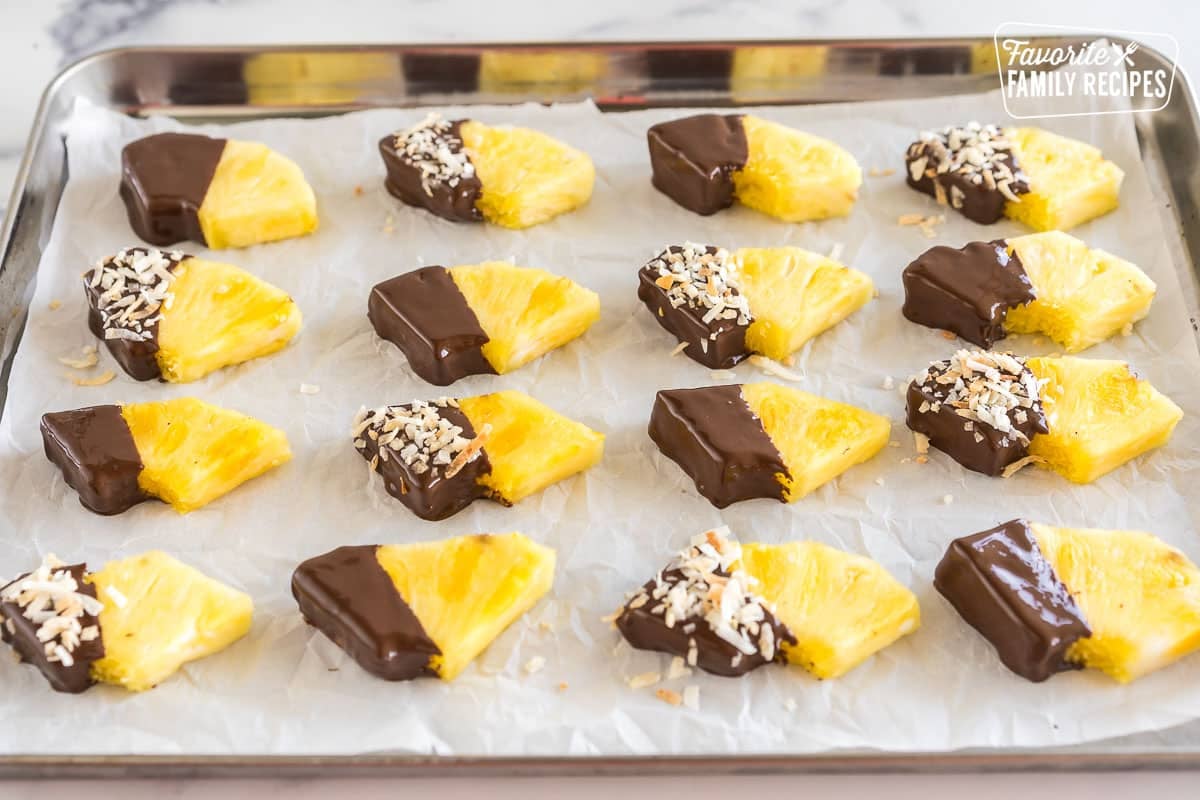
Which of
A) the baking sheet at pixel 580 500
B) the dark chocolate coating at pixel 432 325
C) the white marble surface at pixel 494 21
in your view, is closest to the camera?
the baking sheet at pixel 580 500

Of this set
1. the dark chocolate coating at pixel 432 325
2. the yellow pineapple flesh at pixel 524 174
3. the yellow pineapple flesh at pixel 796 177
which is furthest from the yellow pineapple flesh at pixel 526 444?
the yellow pineapple flesh at pixel 796 177

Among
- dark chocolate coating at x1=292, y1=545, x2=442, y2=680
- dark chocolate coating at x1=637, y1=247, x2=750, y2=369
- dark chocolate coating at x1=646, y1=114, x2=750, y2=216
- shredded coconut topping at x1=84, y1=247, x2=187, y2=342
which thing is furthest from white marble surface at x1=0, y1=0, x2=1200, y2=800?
dark chocolate coating at x1=292, y1=545, x2=442, y2=680

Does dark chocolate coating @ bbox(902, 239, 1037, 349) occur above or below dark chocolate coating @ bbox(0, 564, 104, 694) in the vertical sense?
above

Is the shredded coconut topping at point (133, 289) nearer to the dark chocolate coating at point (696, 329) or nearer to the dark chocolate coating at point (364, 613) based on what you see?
the dark chocolate coating at point (364, 613)

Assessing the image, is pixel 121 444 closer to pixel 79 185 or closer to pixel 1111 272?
pixel 79 185

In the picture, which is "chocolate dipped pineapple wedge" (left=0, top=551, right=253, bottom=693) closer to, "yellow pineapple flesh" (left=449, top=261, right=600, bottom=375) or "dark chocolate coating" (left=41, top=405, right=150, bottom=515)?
"dark chocolate coating" (left=41, top=405, right=150, bottom=515)

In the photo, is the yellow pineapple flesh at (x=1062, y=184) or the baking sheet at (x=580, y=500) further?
the yellow pineapple flesh at (x=1062, y=184)

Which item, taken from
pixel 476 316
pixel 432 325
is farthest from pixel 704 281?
pixel 432 325
